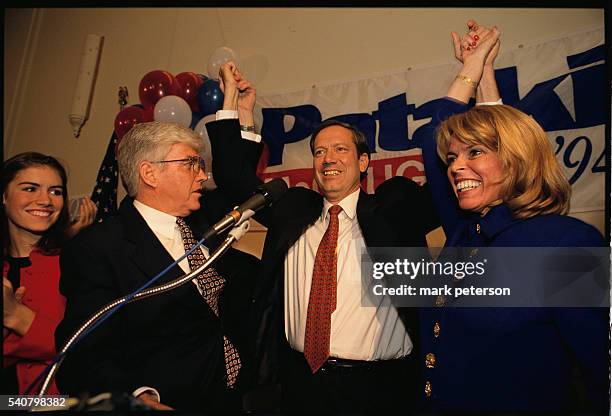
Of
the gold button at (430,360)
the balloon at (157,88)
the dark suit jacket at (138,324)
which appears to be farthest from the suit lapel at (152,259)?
the balloon at (157,88)

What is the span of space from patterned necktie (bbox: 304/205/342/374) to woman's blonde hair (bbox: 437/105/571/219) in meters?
0.61

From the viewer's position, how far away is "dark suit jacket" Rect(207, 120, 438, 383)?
82.2 inches

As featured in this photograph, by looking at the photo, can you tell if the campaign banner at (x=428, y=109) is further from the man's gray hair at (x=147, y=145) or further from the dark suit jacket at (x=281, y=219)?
the man's gray hair at (x=147, y=145)

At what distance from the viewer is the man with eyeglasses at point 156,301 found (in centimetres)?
177

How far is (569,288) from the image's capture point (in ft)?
5.32

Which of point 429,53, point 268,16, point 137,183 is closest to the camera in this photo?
point 137,183

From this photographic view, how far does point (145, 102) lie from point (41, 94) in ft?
3.40

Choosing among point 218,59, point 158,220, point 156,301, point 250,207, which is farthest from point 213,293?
point 218,59

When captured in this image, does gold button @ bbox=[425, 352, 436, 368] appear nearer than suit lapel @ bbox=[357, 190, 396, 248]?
Yes

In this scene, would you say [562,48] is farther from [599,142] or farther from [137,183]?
[137,183]

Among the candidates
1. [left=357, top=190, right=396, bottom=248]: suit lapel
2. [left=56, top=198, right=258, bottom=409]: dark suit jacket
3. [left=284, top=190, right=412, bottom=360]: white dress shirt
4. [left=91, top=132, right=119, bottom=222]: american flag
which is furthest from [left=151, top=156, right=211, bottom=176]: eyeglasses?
[left=91, top=132, right=119, bottom=222]: american flag

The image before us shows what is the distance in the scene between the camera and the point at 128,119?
284cm

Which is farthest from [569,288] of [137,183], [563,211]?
A: [137,183]

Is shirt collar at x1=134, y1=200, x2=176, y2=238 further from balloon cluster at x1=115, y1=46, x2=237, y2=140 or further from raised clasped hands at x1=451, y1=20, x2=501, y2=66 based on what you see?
raised clasped hands at x1=451, y1=20, x2=501, y2=66
